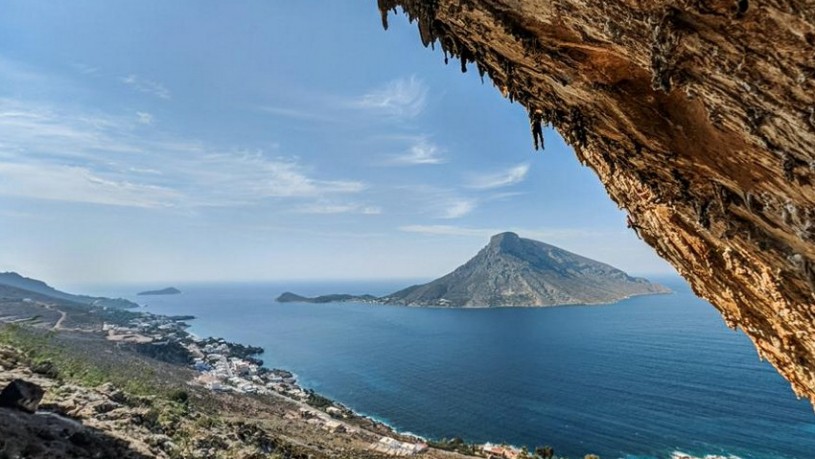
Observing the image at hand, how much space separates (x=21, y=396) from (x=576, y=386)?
90.7 m

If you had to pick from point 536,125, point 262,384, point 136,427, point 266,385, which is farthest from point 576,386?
point 536,125

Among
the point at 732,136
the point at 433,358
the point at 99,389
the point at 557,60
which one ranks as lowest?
the point at 433,358

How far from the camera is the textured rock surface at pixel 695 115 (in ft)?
18.2

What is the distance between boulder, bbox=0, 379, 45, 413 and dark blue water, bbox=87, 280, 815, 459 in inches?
2130

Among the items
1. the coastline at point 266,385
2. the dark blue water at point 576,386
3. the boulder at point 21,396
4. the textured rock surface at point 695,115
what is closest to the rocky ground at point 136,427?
the boulder at point 21,396

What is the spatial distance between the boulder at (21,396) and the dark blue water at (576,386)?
54.1 m

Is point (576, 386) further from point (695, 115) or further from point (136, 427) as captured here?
point (695, 115)

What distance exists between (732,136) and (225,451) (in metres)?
35.4

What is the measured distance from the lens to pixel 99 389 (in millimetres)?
32781

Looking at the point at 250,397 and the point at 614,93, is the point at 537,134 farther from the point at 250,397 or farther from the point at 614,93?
the point at 250,397

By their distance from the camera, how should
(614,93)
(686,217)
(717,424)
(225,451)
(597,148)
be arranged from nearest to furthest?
1. (614,93)
2. (686,217)
3. (597,148)
4. (225,451)
5. (717,424)

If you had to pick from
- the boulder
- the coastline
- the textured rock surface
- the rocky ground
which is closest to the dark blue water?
the coastline

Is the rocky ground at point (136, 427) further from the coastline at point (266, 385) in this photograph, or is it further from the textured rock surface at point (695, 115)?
the textured rock surface at point (695, 115)

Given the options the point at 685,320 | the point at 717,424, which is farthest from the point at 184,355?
the point at 685,320
